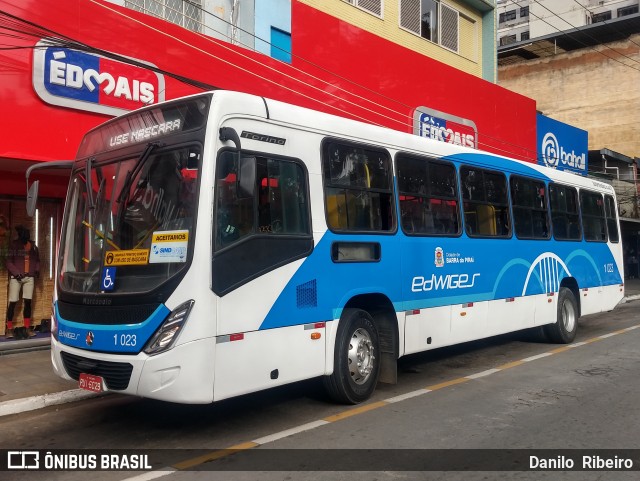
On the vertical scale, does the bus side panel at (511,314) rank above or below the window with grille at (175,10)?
below

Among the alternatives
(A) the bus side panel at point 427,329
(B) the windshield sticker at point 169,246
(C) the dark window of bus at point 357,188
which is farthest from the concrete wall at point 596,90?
(B) the windshield sticker at point 169,246

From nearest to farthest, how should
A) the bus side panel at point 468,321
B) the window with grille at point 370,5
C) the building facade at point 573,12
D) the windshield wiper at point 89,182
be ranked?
the windshield wiper at point 89,182 → the bus side panel at point 468,321 → the window with grille at point 370,5 → the building facade at point 573,12

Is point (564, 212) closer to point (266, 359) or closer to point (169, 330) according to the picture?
point (266, 359)

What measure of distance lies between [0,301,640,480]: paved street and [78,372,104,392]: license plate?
0.63 meters

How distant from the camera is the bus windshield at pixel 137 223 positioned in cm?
520

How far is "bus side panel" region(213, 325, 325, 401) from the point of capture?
5219mm

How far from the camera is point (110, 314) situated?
5246 mm

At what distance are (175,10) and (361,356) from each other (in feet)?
28.4

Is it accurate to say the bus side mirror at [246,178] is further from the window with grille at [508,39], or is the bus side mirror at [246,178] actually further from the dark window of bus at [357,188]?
→ the window with grille at [508,39]

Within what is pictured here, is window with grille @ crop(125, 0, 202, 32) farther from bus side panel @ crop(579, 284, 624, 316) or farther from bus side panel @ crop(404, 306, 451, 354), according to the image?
bus side panel @ crop(579, 284, 624, 316)

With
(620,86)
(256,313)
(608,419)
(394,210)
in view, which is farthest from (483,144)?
(620,86)

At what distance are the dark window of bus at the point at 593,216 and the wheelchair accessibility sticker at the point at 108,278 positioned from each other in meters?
9.54

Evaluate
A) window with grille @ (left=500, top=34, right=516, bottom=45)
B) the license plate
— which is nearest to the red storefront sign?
the license plate

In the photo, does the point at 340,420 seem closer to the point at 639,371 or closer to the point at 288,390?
the point at 288,390
